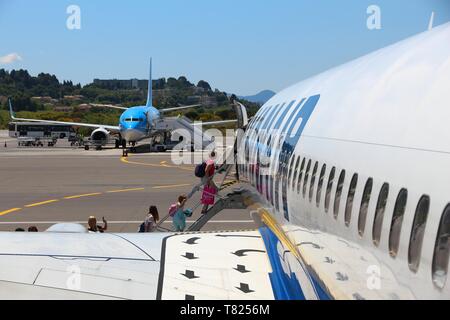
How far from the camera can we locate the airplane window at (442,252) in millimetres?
3516

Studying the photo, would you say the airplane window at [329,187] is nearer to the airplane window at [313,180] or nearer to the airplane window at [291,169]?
the airplane window at [313,180]

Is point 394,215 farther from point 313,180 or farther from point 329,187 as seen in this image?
point 313,180

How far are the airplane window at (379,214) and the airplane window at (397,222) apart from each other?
0.22 meters

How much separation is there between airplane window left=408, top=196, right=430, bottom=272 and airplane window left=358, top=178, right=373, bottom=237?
103 centimetres

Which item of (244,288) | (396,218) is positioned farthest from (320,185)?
(396,218)

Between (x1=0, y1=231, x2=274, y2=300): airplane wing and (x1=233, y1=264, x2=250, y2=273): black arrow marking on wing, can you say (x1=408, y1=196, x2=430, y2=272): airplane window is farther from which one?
(x1=233, y1=264, x2=250, y2=273): black arrow marking on wing

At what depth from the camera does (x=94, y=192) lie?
2848 cm

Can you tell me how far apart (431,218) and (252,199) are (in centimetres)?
Result: 995

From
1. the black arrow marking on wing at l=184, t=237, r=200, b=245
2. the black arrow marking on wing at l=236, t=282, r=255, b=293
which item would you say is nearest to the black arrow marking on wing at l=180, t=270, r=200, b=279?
A: the black arrow marking on wing at l=236, t=282, r=255, b=293

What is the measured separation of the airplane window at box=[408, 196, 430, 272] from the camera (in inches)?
151

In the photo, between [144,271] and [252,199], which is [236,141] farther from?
[144,271]

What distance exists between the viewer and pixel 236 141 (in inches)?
720

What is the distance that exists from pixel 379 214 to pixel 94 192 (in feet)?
81.4
